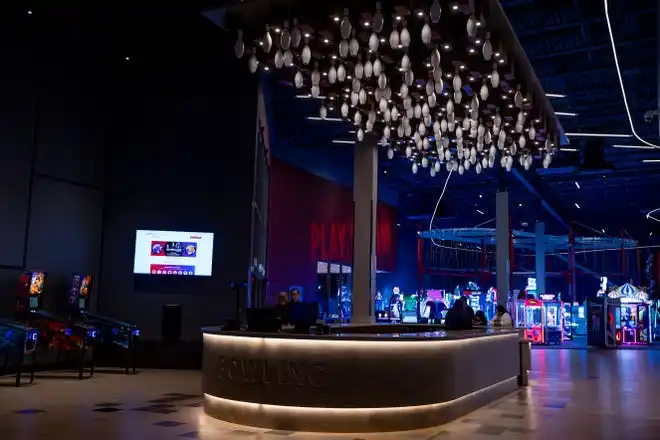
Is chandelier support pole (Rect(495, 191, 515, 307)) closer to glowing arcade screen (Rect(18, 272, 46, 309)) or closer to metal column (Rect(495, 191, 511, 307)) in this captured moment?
metal column (Rect(495, 191, 511, 307))

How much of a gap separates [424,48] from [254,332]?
13.4ft

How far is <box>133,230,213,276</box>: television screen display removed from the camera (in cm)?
1095

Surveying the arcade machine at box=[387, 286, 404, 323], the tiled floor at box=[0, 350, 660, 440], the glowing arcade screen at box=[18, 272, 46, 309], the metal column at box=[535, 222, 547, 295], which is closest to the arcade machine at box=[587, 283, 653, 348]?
the metal column at box=[535, 222, 547, 295]

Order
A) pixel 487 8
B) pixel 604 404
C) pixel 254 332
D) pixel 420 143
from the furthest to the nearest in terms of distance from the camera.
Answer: pixel 420 143
pixel 604 404
pixel 487 8
pixel 254 332

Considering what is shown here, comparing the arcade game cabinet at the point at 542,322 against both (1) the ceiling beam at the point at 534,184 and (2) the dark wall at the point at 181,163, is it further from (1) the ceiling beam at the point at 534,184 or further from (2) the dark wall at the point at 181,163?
(2) the dark wall at the point at 181,163

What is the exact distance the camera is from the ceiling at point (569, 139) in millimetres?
10000

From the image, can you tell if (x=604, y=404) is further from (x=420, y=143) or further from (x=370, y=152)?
(x=370, y=152)

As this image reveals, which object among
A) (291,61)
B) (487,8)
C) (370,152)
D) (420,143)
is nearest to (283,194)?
(370,152)

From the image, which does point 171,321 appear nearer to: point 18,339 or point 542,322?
point 18,339

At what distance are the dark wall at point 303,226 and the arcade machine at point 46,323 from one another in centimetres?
660

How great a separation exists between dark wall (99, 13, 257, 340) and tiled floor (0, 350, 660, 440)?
1.46 m

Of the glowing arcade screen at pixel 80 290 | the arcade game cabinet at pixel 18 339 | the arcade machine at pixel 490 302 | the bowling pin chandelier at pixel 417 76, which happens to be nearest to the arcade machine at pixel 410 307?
the arcade machine at pixel 490 302

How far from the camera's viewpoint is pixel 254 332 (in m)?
Result: 6.28

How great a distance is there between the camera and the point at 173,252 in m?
11.0
